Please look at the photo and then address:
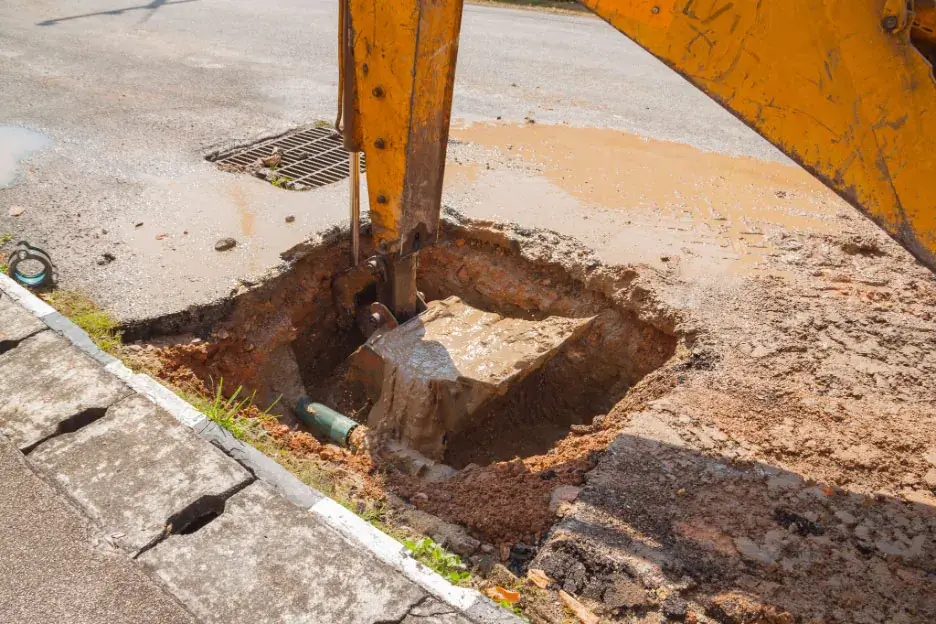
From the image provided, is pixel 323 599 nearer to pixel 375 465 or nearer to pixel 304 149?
pixel 375 465

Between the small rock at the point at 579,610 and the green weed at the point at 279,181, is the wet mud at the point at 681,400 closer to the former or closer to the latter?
the small rock at the point at 579,610

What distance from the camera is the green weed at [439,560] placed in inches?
102

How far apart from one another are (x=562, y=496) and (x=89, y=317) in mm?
2785

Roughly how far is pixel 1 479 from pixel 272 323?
181 centimetres

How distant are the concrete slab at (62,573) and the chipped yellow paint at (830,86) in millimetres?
2639

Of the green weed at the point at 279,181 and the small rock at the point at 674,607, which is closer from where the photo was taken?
the small rock at the point at 674,607

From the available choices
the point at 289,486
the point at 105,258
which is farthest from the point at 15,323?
the point at 289,486

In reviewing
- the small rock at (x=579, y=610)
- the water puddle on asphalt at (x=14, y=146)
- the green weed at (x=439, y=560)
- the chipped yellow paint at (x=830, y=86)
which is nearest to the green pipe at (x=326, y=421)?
the green weed at (x=439, y=560)

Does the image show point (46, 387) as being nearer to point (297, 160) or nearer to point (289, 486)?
point (289, 486)

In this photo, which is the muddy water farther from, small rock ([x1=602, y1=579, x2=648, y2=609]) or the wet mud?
small rock ([x1=602, y1=579, x2=648, y2=609])

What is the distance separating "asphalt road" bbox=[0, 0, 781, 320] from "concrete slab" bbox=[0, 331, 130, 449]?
1.79 ft

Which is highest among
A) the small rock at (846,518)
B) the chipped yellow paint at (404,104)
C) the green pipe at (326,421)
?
the chipped yellow paint at (404,104)

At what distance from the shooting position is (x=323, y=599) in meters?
2.33

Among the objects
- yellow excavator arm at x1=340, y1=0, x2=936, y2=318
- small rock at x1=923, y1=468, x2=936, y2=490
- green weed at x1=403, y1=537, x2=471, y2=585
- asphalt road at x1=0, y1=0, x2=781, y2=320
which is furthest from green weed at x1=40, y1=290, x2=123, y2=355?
small rock at x1=923, y1=468, x2=936, y2=490
